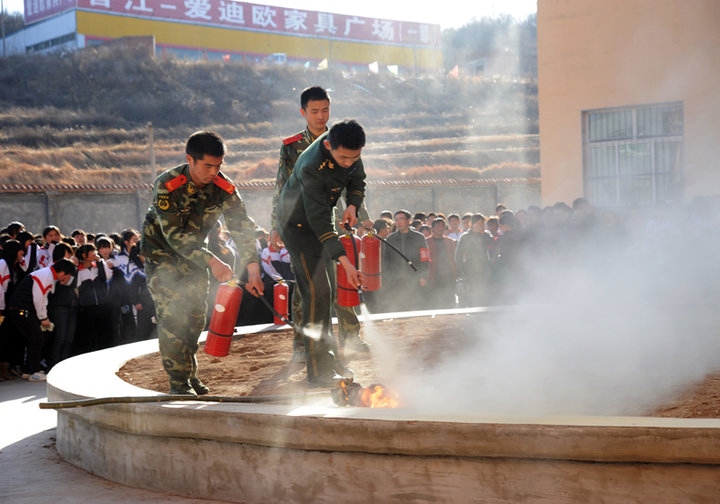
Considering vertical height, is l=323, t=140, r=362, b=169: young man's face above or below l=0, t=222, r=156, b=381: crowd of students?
above

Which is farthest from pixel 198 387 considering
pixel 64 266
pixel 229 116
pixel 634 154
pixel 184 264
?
pixel 229 116

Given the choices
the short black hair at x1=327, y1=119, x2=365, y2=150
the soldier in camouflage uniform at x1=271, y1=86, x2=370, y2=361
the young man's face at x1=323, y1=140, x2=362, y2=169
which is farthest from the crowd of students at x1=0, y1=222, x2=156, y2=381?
the short black hair at x1=327, y1=119, x2=365, y2=150

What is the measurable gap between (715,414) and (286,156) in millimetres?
3810

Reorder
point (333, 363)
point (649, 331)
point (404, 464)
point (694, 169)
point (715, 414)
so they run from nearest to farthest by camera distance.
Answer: point (404, 464)
point (715, 414)
point (333, 363)
point (649, 331)
point (694, 169)

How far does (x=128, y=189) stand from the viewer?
69.5 feet

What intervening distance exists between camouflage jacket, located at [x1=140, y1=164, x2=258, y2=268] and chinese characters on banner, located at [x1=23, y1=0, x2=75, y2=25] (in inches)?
1965

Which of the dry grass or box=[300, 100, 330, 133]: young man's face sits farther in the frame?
the dry grass

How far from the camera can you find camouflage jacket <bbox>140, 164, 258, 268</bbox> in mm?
5234

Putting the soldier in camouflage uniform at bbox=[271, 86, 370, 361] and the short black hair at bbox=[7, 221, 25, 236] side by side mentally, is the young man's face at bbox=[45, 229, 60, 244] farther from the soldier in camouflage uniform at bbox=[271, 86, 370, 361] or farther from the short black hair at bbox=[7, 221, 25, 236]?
the soldier in camouflage uniform at bbox=[271, 86, 370, 361]

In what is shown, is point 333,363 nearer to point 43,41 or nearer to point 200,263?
point 200,263

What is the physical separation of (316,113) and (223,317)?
2048mm

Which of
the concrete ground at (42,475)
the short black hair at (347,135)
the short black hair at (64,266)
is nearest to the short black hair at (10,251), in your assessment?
the short black hair at (64,266)

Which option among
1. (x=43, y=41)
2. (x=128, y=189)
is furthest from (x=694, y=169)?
(x=43, y=41)

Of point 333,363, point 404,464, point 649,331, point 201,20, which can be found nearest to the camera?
point 404,464
